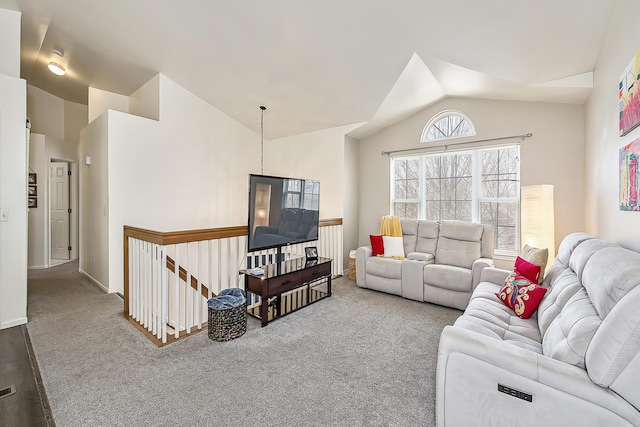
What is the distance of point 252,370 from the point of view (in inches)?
81.7

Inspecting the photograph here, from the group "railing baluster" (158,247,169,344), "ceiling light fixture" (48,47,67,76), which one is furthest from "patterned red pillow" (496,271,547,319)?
"ceiling light fixture" (48,47,67,76)

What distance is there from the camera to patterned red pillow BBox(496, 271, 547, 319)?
2092mm

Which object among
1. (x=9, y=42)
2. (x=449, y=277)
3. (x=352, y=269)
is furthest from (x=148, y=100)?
(x=449, y=277)

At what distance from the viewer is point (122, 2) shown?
119 inches

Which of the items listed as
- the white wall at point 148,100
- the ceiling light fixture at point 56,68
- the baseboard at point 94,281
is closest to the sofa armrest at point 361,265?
the baseboard at point 94,281

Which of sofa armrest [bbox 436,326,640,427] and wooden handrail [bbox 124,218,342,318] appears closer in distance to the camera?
sofa armrest [bbox 436,326,640,427]

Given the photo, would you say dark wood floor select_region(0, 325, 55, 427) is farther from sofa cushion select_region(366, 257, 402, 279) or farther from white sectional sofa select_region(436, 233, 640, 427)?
sofa cushion select_region(366, 257, 402, 279)

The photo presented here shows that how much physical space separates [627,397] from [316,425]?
1.39 meters

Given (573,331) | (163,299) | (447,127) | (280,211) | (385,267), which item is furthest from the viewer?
(447,127)

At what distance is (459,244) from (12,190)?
16.7ft

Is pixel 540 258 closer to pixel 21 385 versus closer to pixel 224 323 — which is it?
pixel 224 323

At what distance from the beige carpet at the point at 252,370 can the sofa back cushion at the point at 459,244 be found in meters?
0.72

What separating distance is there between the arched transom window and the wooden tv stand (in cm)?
270

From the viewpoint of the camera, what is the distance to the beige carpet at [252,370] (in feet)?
5.43
